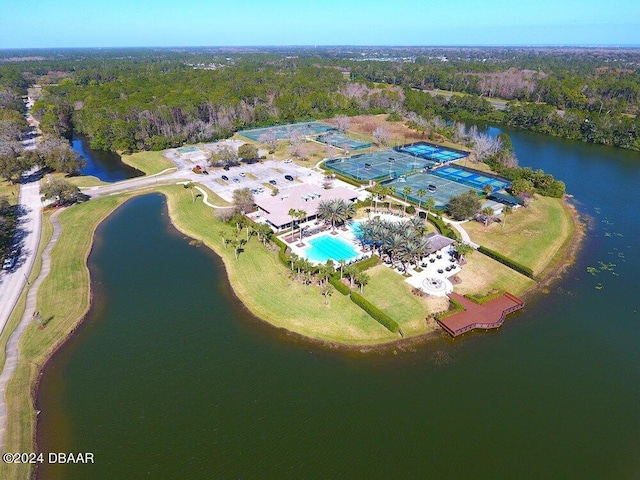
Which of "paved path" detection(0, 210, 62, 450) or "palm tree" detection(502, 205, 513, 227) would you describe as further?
"palm tree" detection(502, 205, 513, 227)

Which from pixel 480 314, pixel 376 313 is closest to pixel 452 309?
pixel 480 314

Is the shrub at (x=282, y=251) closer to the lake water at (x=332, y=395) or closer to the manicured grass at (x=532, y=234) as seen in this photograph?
the lake water at (x=332, y=395)

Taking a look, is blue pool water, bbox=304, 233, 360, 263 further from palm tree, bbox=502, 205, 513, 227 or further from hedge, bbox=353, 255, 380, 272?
palm tree, bbox=502, 205, 513, 227

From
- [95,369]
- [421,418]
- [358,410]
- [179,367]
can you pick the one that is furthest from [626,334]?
[95,369]

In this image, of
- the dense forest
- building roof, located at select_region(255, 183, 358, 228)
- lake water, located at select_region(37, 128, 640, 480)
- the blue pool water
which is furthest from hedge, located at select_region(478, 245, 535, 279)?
the dense forest

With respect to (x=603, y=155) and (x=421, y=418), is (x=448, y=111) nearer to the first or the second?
(x=603, y=155)

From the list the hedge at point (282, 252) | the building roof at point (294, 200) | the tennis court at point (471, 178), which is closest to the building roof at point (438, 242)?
the building roof at point (294, 200)
